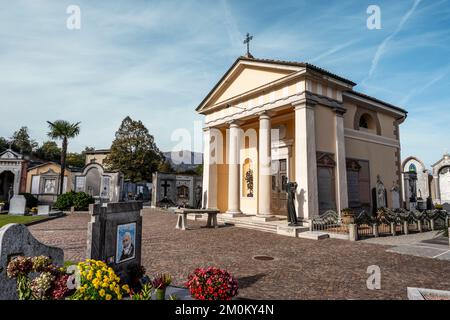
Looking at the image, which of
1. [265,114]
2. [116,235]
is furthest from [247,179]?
[116,235]

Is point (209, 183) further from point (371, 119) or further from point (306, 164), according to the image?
point (371, 119)

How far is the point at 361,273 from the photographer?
6.23m

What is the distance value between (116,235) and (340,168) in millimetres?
12538

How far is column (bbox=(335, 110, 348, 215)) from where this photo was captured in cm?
1427

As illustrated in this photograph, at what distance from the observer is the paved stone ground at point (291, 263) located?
5191mm

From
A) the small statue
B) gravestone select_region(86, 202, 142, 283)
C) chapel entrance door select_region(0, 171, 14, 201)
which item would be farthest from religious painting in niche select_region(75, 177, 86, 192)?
gravestone select_region(86, 202, 142, 283)

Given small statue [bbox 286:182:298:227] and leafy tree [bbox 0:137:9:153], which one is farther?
leafy tree [bbox 0:137:9:153]

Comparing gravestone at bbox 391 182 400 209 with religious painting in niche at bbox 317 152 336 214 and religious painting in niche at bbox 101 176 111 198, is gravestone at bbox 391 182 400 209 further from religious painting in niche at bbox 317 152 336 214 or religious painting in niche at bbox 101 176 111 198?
religious painting in niche at bbox 101 176 111 198

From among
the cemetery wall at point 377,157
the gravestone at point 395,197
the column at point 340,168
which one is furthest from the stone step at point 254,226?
the gravestone at point 395,197

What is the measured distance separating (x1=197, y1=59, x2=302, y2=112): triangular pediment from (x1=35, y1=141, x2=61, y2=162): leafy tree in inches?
2172

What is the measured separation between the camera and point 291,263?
7211mm

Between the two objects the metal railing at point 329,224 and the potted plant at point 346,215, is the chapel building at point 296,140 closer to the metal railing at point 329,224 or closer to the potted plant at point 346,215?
the metal railing at point 329,224
